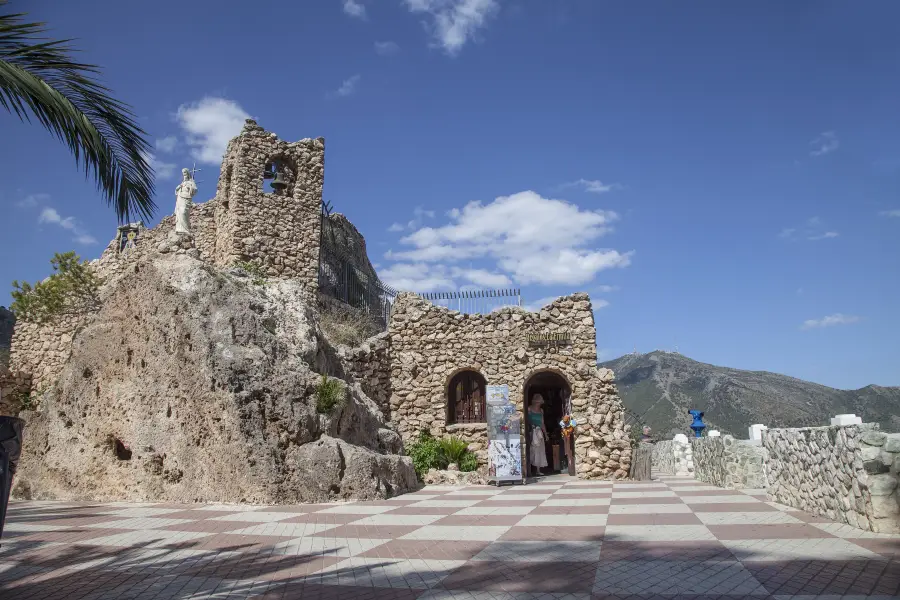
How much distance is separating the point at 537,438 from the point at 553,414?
10.7ft

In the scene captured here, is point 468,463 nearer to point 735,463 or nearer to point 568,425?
point 568,425

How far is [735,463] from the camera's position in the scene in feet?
31.8

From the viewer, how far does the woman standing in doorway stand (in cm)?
1387

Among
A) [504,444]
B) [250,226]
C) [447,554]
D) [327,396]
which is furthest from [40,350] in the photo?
[447,554]

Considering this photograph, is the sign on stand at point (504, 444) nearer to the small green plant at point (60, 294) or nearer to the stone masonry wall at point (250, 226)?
the stone masonry wall at point (250, 226)

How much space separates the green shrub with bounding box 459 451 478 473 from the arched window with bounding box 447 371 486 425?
1.09 metres

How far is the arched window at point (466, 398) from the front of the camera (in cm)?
1432

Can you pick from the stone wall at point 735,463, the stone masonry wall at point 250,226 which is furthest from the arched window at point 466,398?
the stone wall at point 735,463

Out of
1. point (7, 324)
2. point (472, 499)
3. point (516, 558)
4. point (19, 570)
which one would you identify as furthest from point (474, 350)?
point (7, 324)

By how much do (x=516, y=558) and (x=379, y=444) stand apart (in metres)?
6.45

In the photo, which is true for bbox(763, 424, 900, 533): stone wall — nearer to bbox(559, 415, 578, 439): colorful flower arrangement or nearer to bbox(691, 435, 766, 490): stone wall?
bbox(691, 435, 766, 490): stone wall

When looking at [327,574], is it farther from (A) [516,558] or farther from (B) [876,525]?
(B) [876,525]

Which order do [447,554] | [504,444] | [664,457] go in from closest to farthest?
[447,554]
[504,444]
[664,457]

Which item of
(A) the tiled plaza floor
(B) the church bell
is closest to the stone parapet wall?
(B) the church bell
